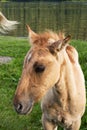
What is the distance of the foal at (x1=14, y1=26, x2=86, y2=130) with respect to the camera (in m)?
3.61

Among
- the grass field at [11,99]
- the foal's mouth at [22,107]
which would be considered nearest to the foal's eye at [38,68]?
the foal's mouth at [22,107]

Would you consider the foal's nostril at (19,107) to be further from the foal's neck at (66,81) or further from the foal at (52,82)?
the foal's neck at (66,81)

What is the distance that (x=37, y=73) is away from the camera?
3.63 metres

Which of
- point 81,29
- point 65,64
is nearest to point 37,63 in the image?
point 65,64

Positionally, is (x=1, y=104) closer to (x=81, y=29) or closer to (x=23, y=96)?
(x=23, y=96)

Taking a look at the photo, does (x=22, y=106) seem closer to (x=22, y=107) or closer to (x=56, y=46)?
(x=22, y=107)

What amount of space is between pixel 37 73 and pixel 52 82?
0.78ft

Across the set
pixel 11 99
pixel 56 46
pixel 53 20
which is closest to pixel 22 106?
pixel 56 46

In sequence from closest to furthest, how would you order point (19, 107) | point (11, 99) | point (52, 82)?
1. point (19, 107)
2. point (52, 82)
3. point (11, 99)

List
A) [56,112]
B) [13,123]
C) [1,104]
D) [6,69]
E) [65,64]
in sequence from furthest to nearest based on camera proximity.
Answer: [6,69]
[1,104]
[13,123]
[56,112]
[65,64]

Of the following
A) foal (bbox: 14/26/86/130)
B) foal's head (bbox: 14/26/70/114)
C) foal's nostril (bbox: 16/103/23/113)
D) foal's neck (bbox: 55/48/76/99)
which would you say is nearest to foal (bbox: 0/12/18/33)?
foal (bbox: 14/26/86/130)

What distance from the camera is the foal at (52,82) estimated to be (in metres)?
3.61

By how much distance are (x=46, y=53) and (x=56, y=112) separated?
107cm

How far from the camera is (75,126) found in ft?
15.4
